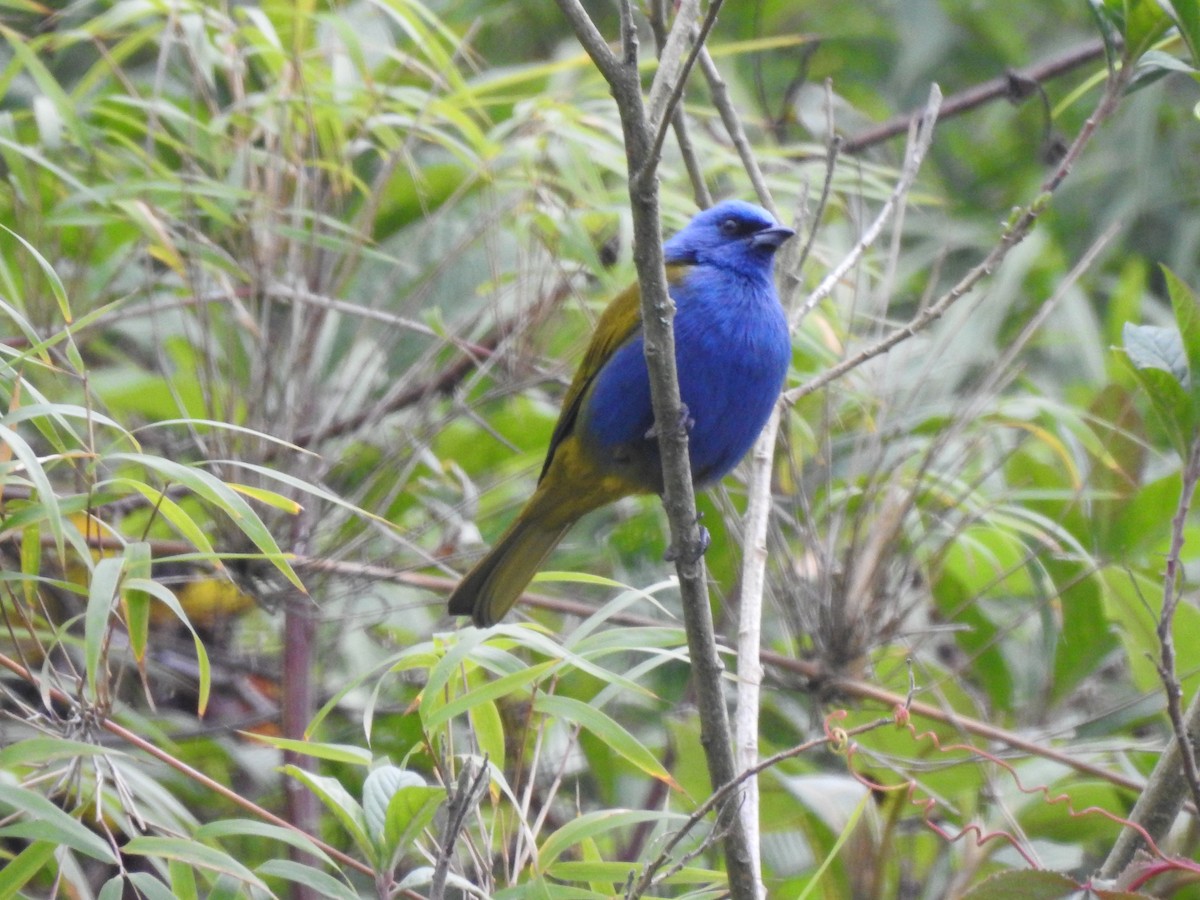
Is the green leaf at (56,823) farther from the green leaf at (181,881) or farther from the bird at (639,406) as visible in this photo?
the bird at (639,406)

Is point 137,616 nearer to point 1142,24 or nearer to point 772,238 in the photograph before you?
point 772,238

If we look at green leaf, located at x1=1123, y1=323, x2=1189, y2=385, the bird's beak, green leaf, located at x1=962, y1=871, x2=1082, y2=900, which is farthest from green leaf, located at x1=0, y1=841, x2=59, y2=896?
the bird's beak

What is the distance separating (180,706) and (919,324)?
2713 millimetres

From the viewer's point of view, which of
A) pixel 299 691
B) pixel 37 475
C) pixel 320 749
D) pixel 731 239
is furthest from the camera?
pixel 731 239

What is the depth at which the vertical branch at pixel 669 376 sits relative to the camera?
6.39 ft

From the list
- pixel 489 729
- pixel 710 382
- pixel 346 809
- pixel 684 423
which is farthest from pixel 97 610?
pixel 710 382

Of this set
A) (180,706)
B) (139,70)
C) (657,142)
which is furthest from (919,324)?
(139,70)

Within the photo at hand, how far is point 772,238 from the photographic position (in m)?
3.46

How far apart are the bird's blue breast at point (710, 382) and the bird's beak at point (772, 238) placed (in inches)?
8.7

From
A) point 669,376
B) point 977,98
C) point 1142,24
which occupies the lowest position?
point 669,376

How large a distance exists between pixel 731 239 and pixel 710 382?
0.48 metres

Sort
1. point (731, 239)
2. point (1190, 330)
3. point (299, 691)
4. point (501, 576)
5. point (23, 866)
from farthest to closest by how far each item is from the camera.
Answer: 1. point (731, 239)
2. point (299, 691)
3. point (501, 576)
4. point (1190, 330)
5. point (23, 866)

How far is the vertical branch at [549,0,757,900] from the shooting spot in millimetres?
1946

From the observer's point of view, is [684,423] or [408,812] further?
[684,423]
